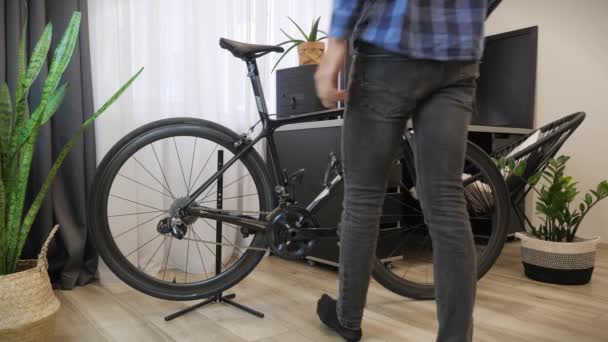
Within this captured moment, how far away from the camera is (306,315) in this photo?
51.9 inches

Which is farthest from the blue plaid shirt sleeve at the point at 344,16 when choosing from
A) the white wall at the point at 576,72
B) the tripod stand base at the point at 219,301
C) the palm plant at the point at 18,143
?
the white wall at the point at 576,72

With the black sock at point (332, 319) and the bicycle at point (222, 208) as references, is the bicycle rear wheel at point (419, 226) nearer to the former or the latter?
the bicycle at point (222, 208)

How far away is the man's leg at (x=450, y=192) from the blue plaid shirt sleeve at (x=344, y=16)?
0.20 meters

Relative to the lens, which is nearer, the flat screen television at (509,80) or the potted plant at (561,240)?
the potted plant at (561,240)

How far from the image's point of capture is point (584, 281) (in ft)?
5.53

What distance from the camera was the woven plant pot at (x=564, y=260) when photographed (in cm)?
166

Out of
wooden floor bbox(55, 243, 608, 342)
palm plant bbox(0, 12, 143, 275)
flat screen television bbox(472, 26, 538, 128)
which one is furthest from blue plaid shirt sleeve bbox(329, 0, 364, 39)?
flat screen television bbox(472, 26, 538, 128)

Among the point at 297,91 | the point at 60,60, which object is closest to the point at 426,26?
the point at 60,60

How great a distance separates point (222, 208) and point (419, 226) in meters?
0.77

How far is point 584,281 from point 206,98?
65.4 inches

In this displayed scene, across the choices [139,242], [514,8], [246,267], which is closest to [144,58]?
[139,242]

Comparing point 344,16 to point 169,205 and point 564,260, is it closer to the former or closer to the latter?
point 169,205

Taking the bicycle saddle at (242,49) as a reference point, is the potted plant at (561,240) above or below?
below

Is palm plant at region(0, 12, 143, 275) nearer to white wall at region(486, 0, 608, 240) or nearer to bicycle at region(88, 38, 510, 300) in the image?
bicycle at region(88, 38, 510, 300)
